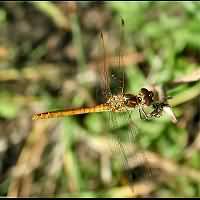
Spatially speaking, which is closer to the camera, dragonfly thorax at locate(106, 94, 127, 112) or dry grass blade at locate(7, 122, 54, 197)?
dragonfly thorax at locate(106, 94, 127, 112)

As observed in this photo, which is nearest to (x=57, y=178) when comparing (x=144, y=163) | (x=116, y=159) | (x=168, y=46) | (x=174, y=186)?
(x=116, y=159)

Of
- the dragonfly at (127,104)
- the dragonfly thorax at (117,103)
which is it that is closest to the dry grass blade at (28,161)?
the dragonfly at (127,104)

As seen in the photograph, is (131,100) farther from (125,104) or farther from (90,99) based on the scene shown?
(90,99)

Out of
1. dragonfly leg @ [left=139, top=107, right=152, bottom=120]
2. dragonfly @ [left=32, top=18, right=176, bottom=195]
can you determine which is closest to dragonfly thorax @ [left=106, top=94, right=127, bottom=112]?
dragonfly @ [left=32, top=18, right=176, bottom=195]

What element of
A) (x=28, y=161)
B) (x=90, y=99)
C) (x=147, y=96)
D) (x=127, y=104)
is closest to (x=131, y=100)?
(x=127, y=104)

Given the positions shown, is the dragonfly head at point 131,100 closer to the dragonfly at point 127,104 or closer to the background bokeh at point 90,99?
the dragonfly at point 127,104

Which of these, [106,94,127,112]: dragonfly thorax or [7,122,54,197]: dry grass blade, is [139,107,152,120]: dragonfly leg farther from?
[7,122,54,197]: dry grass blade

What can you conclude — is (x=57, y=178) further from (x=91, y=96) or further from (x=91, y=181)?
(x=91, y=96)

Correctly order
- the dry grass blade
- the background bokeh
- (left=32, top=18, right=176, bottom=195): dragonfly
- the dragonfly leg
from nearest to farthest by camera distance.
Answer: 1. (left=32, top=18, right=176, bottom=195): dragonfly
2. the dragonfly leg
3. the background bokeh
4. the dry grass blade
